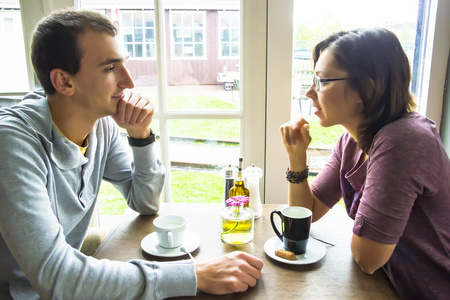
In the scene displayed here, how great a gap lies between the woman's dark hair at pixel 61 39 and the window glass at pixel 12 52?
795 millimetres

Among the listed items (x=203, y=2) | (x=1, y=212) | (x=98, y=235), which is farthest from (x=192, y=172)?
(x=1, y=212)

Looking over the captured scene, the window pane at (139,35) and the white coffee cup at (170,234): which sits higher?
the window pane at (139,35)

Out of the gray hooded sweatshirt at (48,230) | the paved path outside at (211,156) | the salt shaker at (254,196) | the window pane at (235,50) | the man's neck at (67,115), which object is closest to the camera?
the gray hooded sweatshirt at (48,230)

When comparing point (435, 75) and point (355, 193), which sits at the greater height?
point (435, 75)

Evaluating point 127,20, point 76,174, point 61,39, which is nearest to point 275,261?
point 76,174

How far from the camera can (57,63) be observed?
1.20 m

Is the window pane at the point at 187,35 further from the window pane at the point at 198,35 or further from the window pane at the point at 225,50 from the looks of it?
the window pane at the point at 225,50

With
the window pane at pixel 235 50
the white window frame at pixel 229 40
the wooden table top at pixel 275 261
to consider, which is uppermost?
the white window frame at pixel 229 40

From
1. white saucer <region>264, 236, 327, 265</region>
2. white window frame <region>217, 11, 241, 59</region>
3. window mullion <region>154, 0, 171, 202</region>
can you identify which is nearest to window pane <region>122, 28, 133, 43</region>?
window mullion <region>154, 0, 171, 202</region>

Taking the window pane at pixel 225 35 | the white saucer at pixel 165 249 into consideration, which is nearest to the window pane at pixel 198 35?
the window pane at pixel 225 35

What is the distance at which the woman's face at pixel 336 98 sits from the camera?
47.1 inches

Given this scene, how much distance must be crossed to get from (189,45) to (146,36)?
0.20 meters

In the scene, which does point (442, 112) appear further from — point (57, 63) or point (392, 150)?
point (57, 63)

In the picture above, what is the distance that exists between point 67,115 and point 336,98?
85 cm
